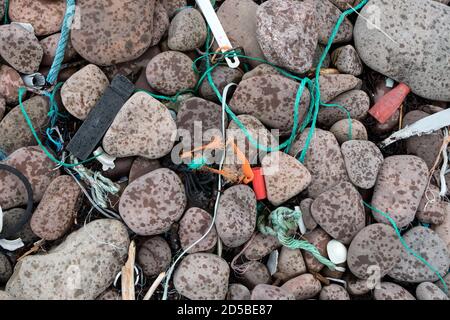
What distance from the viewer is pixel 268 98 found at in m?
2.10

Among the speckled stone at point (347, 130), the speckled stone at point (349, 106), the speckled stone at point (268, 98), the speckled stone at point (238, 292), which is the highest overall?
the speckled stone at point (268, 98)

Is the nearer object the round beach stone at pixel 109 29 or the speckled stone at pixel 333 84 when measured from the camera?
the round beach stone at pixel 109 29

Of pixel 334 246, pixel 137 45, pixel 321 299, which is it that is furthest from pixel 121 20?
pixel 321 299

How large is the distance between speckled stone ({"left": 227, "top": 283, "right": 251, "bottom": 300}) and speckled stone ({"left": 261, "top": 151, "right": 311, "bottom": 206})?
1.61 ft

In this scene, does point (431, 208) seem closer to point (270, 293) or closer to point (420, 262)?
point (420, 262)

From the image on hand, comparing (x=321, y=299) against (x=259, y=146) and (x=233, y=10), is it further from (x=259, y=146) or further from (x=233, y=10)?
(x=233, y=10)

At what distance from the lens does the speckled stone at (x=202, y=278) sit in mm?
1938

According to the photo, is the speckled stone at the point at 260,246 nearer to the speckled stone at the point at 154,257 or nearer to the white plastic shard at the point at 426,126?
the speckled stone at the point at 154,257

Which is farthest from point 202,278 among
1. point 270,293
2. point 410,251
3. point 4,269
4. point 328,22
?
point 328,22

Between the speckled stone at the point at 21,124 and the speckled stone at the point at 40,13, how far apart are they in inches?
15.2

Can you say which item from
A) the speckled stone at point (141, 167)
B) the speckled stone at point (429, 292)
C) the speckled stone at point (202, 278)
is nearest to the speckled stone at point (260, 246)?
the speckled stone at point (202, 278)

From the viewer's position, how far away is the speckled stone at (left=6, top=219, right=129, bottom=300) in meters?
1.89

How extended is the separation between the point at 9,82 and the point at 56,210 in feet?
2.43

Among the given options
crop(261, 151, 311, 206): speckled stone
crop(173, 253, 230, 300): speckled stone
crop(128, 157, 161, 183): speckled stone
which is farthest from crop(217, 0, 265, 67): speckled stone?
crop(173, 253, 230, 300): speckled stone
